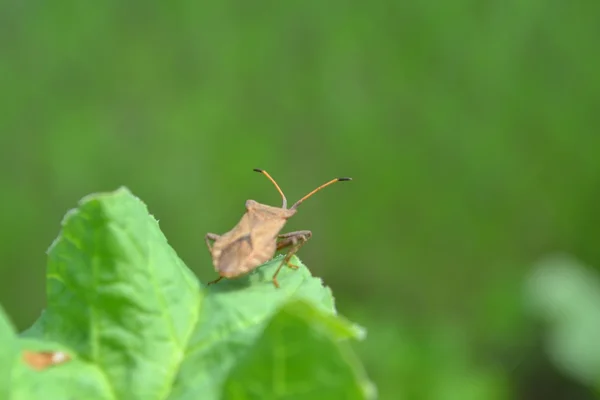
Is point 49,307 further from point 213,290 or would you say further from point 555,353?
point 555,353

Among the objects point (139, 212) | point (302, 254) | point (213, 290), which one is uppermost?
point (139, 212)

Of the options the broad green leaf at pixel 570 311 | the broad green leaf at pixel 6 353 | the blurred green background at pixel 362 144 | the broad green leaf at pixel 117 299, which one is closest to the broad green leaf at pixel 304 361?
the broad green leaf at pixel 117 299

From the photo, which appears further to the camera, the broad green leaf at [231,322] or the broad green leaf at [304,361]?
Answer: the broad green leaf at [231,322]

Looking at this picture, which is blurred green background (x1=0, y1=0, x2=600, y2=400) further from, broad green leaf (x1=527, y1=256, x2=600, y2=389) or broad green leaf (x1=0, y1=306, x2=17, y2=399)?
broad green leaf (x1=0, y1=306, x2=17, y2=399)

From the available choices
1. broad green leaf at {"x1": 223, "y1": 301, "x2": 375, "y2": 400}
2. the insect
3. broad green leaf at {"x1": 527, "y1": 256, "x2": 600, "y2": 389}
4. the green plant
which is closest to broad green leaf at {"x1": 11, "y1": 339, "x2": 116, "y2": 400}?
the green plant

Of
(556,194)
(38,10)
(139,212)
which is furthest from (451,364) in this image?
(139,212)

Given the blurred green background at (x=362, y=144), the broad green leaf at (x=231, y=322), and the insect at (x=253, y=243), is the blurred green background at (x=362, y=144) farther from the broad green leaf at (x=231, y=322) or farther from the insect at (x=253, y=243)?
the broad green leaf at (x=231, y=322)
